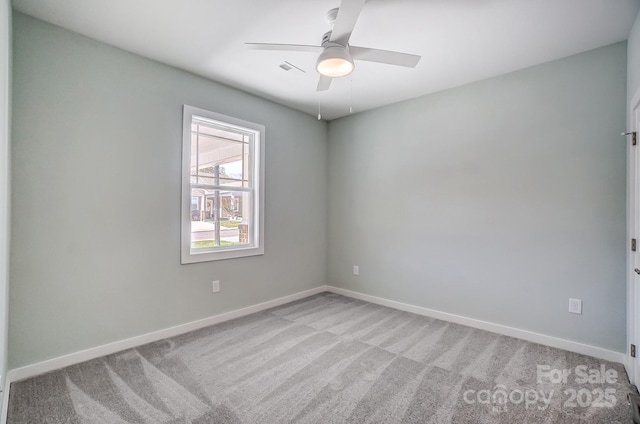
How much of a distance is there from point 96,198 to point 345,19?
94.4 inches

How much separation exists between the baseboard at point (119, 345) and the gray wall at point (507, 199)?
67.7 inches

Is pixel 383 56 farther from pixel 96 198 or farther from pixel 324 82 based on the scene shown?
pixel 96 198

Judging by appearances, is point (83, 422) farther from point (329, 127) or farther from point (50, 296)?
point (329, 127)

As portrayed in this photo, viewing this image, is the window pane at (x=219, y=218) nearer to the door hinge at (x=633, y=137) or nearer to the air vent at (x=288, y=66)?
the air vent at (x=288, y=66)

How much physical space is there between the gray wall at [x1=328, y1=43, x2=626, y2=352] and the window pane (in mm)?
1628

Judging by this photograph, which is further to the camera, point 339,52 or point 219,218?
point 219,218

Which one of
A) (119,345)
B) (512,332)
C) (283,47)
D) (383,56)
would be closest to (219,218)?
(119,345)

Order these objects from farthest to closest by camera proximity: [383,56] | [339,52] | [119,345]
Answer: [119,345] < [383,56] < [339,52]

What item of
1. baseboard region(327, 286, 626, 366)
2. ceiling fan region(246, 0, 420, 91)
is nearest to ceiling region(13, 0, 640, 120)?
ceiling fan region(246, 0, 420, 91)

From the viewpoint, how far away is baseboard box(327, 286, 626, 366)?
8.19ft

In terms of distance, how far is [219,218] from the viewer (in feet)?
11.2

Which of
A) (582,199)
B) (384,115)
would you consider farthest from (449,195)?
(384,115)

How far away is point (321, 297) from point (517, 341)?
7.78 feet

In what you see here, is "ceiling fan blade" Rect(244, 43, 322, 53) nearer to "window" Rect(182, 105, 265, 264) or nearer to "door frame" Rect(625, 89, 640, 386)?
"window" Rect(182, 105, 265, 264)
